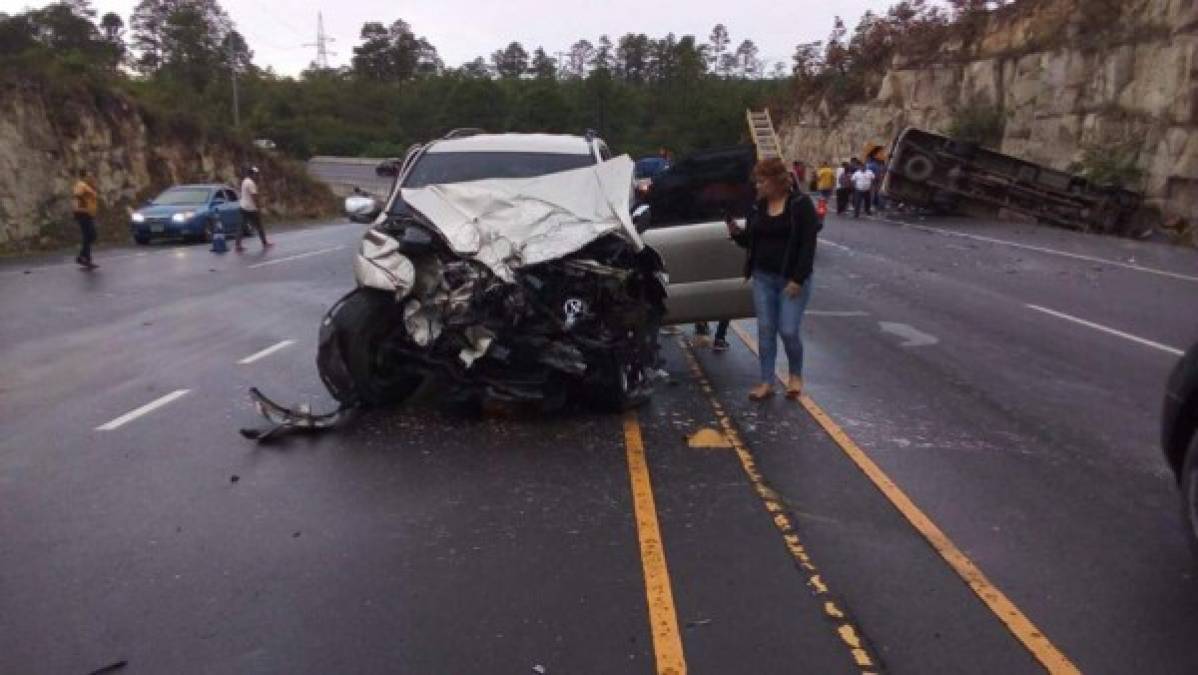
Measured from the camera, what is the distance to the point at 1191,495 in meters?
4.37

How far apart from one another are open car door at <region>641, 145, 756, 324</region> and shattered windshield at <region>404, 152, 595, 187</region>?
87 centimetres

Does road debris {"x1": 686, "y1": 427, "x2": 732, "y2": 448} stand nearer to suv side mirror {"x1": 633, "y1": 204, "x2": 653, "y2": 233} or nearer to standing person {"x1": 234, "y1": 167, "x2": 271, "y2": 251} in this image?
suv side mirror {"x1": 633, "y1": 204, "x2": 653, "y2": 233}

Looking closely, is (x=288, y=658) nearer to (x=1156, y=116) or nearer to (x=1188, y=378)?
(x=1188, y=378)

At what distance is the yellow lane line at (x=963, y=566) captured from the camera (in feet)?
12.2

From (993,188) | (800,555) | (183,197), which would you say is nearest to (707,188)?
(800,555)

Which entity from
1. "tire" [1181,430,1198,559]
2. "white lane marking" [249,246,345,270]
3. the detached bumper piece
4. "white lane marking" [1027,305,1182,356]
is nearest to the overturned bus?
"white lane marking" [1027,305,1182,356]

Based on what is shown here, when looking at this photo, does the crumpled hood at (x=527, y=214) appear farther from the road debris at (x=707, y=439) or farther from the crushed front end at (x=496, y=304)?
the road debris at (x=707, y=439)

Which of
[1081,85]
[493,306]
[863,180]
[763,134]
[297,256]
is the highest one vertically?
[1081,85]

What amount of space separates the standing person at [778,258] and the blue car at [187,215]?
18.5m

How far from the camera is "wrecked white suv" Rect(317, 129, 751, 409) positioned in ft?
21.5

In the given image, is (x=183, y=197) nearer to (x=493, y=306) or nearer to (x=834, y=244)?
(x=834, y=244)

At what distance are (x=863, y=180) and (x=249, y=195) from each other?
58.6 ft

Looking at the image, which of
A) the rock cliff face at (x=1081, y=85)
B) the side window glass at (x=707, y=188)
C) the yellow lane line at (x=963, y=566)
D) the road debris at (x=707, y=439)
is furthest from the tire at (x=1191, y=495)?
the rock cliff face at (x=1081, y=85)

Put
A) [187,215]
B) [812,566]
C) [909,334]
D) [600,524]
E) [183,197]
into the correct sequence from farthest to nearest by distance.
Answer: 1. [183,197]
2. [187,215]
3. [909,334]
4. [600,524]
5. [812,566]
